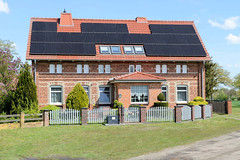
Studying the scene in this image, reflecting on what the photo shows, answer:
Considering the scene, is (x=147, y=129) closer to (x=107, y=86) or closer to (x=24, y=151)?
(x=24, y=151)

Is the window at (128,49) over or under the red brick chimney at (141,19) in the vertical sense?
under

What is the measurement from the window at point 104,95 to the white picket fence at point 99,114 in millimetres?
8958

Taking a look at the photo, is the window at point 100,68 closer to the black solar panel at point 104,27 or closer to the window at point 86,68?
the window at point 86,68

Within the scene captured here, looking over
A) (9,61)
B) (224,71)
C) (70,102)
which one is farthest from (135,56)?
(224,71)

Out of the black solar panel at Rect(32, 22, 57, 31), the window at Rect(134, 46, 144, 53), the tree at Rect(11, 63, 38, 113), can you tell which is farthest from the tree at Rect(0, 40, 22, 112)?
the window at Rect(134, 46, 144, 53)

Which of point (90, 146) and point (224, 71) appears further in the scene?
point (224, 71)

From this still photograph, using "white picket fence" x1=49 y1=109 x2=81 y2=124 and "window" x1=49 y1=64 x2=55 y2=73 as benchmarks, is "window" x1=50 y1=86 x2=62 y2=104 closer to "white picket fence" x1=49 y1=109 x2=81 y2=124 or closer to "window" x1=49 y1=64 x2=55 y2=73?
"window" x1=49 y1=64 x2=55 y2=73

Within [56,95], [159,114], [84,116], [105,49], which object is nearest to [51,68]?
[56,95]

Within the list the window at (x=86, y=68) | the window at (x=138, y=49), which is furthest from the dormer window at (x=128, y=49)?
the window at (x=86, y=68)

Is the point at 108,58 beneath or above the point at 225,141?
above

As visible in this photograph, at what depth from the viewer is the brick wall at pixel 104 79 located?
3139 cm

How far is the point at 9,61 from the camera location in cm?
2770

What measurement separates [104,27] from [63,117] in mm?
17075

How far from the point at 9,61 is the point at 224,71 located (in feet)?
184
